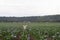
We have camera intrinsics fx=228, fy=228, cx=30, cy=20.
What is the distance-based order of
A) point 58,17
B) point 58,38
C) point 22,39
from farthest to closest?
point 58,17 → point 58,38 → point 22,39

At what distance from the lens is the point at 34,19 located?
153 feet

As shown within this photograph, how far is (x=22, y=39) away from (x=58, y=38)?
1.99 m

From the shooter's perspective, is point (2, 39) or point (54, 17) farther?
point (54, 17)

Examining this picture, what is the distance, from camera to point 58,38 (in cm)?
1171

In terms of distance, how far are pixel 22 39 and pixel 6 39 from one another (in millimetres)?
829

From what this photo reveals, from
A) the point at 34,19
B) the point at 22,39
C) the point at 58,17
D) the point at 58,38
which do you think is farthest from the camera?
the point at 34,19

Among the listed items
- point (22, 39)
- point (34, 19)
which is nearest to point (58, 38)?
point (22, 39)

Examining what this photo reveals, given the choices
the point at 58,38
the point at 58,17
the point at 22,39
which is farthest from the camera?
the point at 58,17

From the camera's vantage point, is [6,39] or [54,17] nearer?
[6,39]

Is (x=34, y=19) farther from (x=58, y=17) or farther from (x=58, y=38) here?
(x=58, y=38)

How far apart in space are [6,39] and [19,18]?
3444cm

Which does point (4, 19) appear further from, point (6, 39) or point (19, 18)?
point (6, 39)

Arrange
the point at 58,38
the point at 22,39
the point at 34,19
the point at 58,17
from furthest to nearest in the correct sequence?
1. the point at 34,19
2. the point at 58,17
3. the point at 58,38
4. the point at 22,39

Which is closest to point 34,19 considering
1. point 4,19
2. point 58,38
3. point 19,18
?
point 19,18
